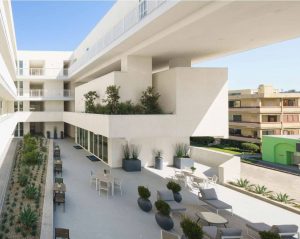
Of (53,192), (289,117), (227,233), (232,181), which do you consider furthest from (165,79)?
(289,117)

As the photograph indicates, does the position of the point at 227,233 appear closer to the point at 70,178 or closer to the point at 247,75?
the point at 70,178

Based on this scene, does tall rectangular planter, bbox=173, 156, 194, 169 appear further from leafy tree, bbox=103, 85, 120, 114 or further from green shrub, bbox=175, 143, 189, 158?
leafy tree, bbox=103, 85, 120, 114

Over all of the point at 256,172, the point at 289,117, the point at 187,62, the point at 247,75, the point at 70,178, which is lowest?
the point at 256,172

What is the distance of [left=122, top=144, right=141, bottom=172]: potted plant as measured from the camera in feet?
64.2

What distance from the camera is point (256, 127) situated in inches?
1849

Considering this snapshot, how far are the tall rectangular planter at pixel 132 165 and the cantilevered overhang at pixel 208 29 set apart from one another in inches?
278

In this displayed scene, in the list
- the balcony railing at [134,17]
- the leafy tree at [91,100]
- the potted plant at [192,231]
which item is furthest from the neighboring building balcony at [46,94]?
the potted plant at [192,231]

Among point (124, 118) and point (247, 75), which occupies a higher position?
point (247, 75)

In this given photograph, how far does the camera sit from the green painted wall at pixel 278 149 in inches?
1357

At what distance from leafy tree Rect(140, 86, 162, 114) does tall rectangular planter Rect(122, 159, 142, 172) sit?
337cm

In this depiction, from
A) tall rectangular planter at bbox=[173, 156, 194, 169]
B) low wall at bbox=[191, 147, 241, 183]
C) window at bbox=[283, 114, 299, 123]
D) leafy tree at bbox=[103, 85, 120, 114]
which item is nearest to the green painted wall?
window at bbox=[283, 114, 299, 123]

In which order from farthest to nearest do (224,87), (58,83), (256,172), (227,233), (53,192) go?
(58,83)
(256,172)
(224,87)
(53,192)
(227,233)

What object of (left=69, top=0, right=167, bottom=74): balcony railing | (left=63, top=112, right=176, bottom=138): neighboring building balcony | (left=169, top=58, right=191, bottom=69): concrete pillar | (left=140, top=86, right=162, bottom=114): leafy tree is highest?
(left=69, top=0, right=167, bottom=74): balcony railing

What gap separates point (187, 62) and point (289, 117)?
3264 cm
